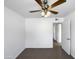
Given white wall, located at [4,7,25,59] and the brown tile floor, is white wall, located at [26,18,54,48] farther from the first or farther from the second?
white wall, located at [4,7,25,59]

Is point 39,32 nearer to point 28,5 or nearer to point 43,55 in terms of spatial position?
point 43,55

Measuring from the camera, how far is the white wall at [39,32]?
696 cm

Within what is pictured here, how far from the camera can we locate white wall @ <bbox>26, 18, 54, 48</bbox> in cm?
696

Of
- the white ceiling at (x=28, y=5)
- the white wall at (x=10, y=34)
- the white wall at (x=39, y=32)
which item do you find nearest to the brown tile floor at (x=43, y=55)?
the white wall at (x=10, y=34)

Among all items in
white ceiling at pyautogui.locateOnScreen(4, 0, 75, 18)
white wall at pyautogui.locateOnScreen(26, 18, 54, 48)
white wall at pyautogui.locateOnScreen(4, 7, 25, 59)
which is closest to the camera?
white ceiling at pyautogui.locateOnScreen(4, 0, 75, 18)

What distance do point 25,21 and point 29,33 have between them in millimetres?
964

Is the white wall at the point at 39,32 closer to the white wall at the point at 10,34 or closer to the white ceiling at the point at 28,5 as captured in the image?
the white wall at the point at 10,34

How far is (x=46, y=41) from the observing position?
696 cm

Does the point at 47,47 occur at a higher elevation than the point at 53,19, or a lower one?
lower

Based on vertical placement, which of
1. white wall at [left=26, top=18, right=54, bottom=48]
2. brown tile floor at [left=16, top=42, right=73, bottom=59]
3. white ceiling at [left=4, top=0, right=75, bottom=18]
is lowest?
brown tile floor at [left=16, top=42, right=73, bottom=59]

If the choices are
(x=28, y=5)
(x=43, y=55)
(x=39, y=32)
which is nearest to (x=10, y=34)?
(x=28, y=5)

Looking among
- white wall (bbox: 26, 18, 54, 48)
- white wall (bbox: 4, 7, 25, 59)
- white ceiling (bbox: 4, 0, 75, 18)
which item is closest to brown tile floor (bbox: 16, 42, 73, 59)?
white wall (bbox: 4, 7, 25, 59)
